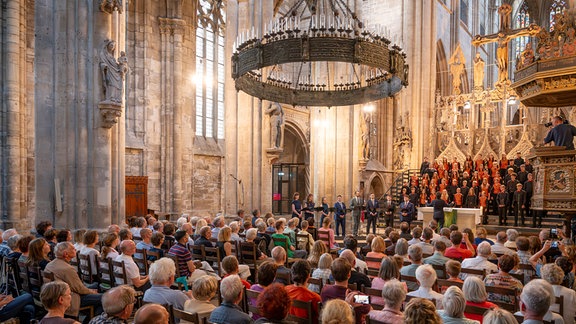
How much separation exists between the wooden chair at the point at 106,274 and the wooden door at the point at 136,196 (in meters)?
9.76

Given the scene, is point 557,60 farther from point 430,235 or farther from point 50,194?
point 50,194

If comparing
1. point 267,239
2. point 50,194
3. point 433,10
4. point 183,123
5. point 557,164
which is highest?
point 433,10

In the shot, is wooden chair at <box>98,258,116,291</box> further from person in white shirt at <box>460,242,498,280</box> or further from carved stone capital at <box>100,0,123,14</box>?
carved stone capital at <box>100,0,123,14</box>

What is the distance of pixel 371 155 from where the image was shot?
26000 mm

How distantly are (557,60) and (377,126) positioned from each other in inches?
700

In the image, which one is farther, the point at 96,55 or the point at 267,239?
the point at 96,55

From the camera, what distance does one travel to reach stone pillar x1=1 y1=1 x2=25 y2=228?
10672 mm

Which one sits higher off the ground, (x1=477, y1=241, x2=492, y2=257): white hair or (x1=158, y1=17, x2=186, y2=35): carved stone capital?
(x1=158, y1=17, x2=186, y2=35): carved stone capital

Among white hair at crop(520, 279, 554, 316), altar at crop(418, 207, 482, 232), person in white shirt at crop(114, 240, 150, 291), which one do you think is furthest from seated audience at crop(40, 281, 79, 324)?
altar at crop(418, 207, 482, 232)

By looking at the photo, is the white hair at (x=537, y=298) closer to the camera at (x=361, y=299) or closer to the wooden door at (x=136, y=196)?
the camera at (x=361, y=299)

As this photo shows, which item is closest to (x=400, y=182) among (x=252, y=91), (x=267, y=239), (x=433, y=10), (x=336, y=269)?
(x=433, y=10)

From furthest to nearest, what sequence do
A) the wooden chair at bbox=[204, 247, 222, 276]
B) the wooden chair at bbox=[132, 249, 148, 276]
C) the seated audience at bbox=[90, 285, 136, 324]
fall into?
1. the wooden chair at bbox=[204, 247, 222, 276]
2. the wooden chair at bbox=[132, 249, 148, 276]
3. the seated audience at bbox=[90, 285, 136, 324]

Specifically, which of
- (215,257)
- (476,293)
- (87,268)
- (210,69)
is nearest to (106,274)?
(87,268)

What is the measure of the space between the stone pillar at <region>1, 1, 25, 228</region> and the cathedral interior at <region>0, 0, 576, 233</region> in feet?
0.10
